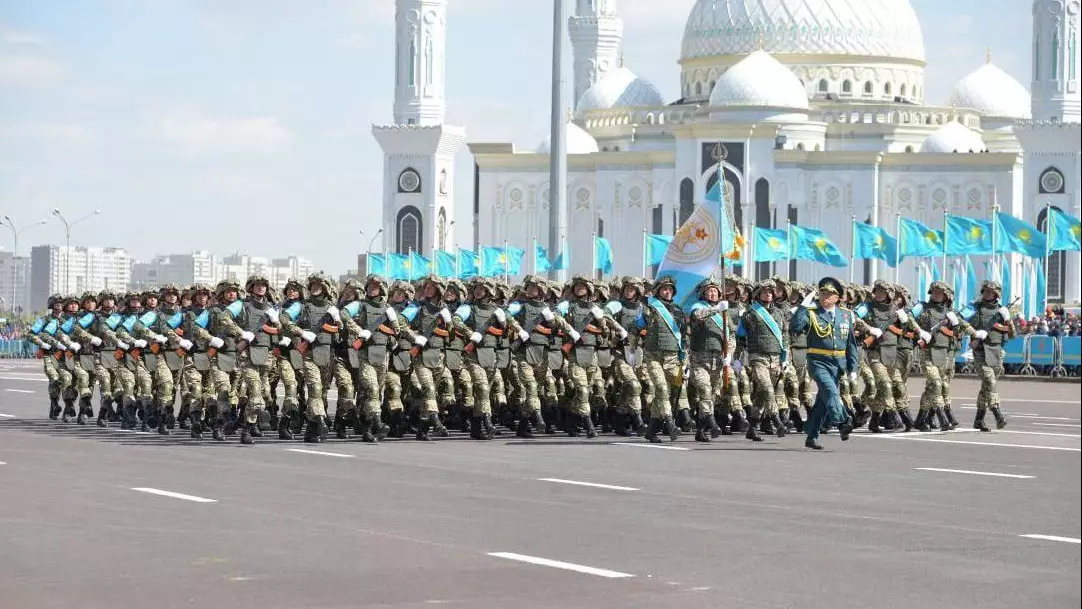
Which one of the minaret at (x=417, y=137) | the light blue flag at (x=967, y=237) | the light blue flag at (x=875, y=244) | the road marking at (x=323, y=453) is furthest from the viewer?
the minaret at (x=417, y=137)

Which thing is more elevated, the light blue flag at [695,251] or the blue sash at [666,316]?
the light blue flag at [695,251]

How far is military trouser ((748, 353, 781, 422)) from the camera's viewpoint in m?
20.8

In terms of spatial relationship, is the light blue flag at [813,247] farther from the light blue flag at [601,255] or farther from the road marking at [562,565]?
the road marking at [562,565]

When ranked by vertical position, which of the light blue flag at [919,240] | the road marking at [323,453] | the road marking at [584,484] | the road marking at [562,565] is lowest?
the road marking at [562,565]

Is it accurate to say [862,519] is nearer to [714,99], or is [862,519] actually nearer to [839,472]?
[839,472]

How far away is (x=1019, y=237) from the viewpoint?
49125 millimetres

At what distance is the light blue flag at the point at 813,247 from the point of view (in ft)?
213

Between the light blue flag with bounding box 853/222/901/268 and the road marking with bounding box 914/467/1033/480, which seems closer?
the road marking with bounding box 914/467/1033/480

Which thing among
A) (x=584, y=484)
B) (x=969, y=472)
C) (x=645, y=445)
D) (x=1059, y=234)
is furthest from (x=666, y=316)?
(x=1059, y=234)

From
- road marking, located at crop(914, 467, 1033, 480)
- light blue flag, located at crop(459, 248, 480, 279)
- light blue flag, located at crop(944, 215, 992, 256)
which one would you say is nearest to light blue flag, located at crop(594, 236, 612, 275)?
light blue flag, located at crop(459, 248, 480, 279)

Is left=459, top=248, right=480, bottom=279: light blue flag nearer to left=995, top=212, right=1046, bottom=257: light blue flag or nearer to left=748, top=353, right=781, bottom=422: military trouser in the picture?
left=995, top=212, right=1046, bottom=257: light blue flag

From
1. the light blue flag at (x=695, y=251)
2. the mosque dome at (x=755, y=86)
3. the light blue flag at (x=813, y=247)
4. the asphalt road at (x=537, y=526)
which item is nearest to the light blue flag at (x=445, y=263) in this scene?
the mosque dome at (x=755, y=86)

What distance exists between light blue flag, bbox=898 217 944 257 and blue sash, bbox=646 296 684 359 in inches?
1568

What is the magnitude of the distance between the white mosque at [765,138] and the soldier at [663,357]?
220 feet
